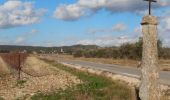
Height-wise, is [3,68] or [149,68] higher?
[149,68]

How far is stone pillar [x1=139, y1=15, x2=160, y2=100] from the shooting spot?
7648mm

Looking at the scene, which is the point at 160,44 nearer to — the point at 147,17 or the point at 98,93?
the point at 98,93

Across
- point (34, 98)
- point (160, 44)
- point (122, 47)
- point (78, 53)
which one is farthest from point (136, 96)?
point (78, 53)

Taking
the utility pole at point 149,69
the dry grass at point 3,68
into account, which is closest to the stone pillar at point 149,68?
the utility pole at point 149,69

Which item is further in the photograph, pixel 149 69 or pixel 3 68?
pixel 3 68

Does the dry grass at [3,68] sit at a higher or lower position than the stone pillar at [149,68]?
lower

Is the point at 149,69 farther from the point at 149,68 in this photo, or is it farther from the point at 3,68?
the point at 3,68

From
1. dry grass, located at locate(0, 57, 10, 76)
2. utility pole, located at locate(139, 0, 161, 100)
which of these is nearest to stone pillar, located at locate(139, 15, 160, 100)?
utility pole, located at locate(139, 0, 161, 100)

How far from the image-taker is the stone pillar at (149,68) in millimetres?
7648

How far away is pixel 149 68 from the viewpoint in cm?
766

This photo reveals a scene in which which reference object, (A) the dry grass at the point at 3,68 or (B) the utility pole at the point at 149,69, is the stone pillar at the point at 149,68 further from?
(A) the dry grass at the point at 3,68

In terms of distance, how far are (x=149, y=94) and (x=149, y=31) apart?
3.43ft

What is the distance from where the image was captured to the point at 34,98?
18250mm

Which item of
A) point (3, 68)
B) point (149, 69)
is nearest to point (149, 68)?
point (149, 69)
